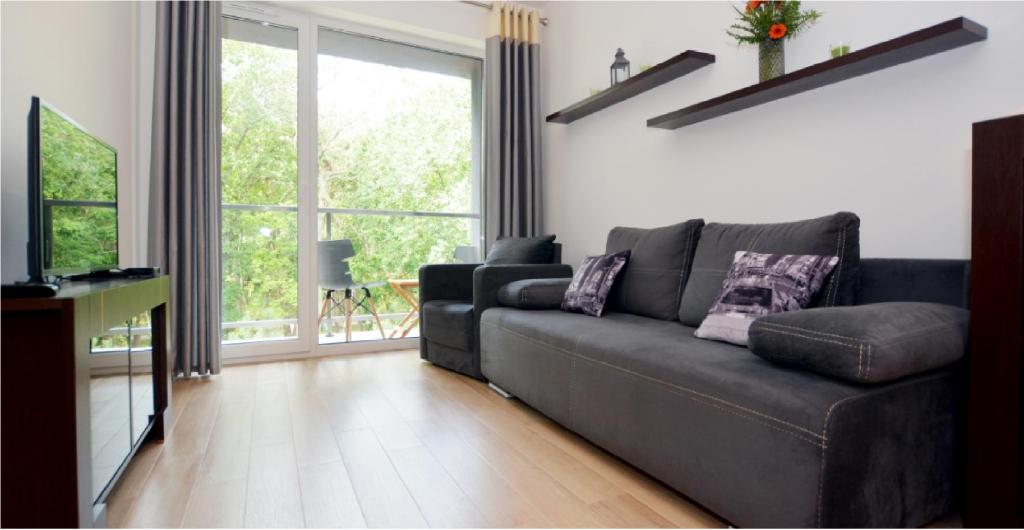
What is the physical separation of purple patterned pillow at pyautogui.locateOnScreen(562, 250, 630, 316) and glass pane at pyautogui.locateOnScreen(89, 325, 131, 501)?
5.93 feet

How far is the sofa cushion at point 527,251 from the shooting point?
346 cm

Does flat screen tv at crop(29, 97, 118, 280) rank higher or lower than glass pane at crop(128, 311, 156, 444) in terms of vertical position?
higher

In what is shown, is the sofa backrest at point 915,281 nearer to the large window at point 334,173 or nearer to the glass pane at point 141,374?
the glass pane at point 141,374

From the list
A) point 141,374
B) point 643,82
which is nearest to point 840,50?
point 643,82

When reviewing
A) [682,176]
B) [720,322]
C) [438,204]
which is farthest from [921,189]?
[438,204]

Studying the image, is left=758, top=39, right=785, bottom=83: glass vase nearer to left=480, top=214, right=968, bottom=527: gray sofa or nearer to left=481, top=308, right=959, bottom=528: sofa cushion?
left=480, top=214, right=968, bottom=527: gray sofa

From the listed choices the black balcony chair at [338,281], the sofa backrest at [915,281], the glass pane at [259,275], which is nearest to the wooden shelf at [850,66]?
the sofa backrest at [915,281]

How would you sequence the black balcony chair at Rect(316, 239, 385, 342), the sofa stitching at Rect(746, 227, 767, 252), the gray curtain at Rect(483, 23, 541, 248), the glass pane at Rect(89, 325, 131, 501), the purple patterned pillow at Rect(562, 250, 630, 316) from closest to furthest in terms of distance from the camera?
1. the glass pane at Rect(89, 325, 131, 501)
2. the sofa stitching at Rect(746, 227, 767, 252)
3. the purple patterned pillow at Rect(562, 250, 630, 316)
4. the black balcony chair at Rect(316, 239, 385, 342)
5. the gray curtain at Rect(483, 23, 541, 248)

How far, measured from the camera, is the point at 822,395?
1.16 meters

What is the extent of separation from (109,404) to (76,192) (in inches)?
29.5

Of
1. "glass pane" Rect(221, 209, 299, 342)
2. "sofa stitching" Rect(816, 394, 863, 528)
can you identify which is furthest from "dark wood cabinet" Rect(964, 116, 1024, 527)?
"glass pane" Rect(221, 209, 299, 342)

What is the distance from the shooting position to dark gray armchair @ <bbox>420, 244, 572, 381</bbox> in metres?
2.97

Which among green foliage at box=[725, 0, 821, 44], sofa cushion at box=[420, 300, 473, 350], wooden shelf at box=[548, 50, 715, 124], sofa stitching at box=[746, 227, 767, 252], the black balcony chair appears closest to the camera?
sofa stitching at box=[746, 227, 767, 252]

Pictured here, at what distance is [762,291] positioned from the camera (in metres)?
1.72
